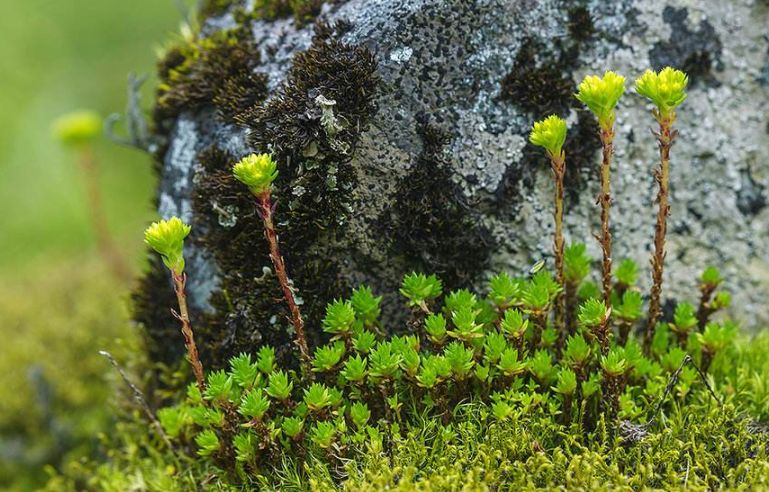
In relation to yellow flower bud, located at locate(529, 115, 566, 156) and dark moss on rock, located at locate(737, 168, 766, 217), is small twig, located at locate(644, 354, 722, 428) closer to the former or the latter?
yellow flower bud, located at locate(529, 115, 566, 156)

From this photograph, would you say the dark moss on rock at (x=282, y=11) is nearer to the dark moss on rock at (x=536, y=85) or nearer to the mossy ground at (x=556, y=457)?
the dark moss on rock at (x=536, y=85)

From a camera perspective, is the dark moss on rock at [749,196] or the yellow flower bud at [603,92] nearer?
the yellow flower bud at [603,92]

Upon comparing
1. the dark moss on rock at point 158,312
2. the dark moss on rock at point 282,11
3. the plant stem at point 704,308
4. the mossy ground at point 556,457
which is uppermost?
the dark moss on rock at point 282,11

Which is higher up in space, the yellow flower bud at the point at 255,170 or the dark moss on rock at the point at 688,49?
the dark moss on rock at the point at 688,49

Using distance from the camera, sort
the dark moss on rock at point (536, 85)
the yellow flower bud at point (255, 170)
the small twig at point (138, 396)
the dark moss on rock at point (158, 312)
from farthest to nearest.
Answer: the dark moss on rock at point (158, 312) → the dark moss on rock at point (536, 85) → the small twig at point (138, 396) → the yellow flower bud at point (255, 170)

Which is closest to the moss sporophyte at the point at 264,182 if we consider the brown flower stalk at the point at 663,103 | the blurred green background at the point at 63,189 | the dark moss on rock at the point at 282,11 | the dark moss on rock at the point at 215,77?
the dark moss on rock at the point at 215,77

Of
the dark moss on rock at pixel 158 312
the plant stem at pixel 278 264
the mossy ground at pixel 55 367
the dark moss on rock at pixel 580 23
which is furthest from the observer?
the mossy ground at pixel 55 367

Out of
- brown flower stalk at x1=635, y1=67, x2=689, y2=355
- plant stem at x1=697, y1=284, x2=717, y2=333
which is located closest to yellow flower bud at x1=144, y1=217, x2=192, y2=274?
brown flower stalk at x1=635, y1=67, x2=689, y2=355

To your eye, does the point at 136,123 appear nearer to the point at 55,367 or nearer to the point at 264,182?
the point at 264,182
